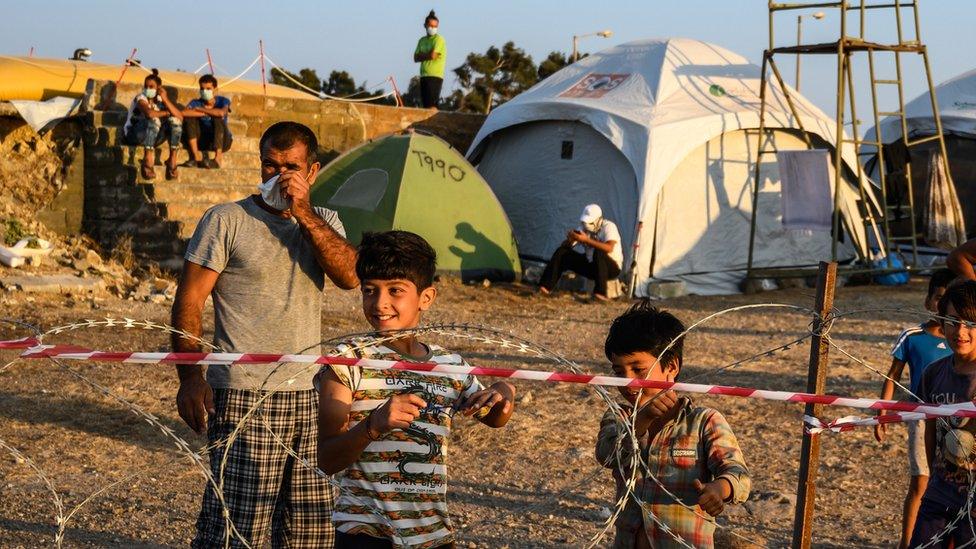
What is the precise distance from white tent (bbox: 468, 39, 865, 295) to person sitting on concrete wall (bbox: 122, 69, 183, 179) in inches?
171

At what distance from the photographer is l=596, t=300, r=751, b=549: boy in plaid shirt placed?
9.84ft

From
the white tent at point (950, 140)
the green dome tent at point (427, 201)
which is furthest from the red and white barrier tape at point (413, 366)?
the white tent at point (950, 140)

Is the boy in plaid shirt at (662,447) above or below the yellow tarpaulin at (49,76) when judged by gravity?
below

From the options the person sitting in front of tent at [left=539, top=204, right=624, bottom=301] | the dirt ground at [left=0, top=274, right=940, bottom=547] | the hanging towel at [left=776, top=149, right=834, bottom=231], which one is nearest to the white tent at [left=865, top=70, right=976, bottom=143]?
the hanging towel at [left=776, top=149, right=834, bottom=231]

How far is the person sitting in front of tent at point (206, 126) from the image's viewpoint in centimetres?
1356

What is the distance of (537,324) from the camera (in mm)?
11250

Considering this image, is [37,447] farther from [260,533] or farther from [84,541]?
[260,533]

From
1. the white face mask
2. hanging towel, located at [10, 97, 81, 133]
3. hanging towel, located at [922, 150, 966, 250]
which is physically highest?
hanging towel, located at [10, 97, 81, 133]

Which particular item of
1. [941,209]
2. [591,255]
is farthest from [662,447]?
[941,209]

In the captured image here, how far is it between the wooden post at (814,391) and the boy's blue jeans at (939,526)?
16.4 inches

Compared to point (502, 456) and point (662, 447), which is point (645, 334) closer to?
point (662, 447)

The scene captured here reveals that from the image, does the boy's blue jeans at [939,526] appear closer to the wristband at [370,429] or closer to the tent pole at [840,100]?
the wristband at [370,429]

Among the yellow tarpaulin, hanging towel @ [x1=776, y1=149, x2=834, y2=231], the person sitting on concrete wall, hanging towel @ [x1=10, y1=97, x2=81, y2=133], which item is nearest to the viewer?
the person sitting on concrete wall

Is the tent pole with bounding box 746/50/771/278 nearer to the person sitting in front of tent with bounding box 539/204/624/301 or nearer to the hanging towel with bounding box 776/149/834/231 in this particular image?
the hanging towel with bounding box 776/149/834/231
